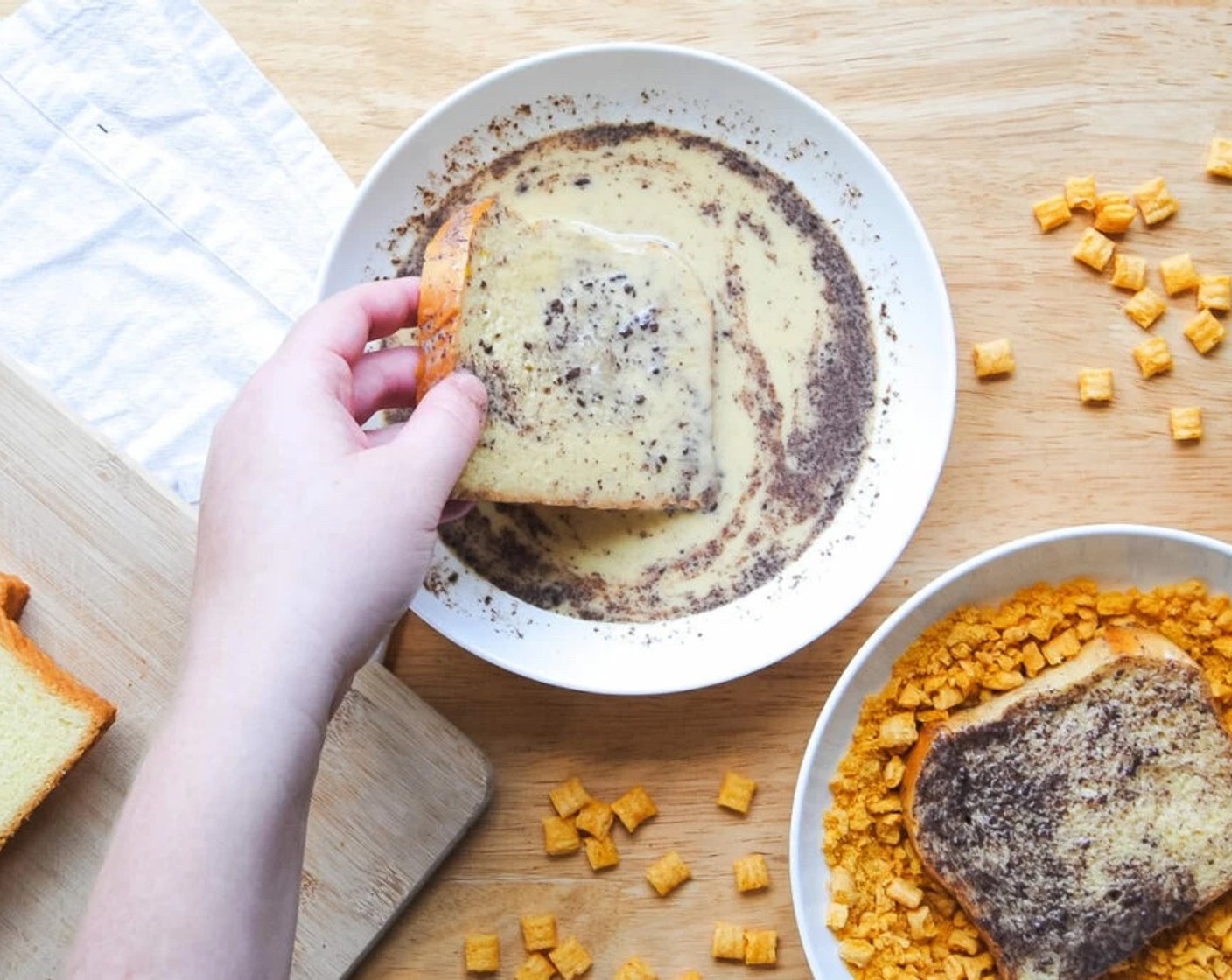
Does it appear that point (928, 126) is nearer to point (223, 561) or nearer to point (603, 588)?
point (603, 588)

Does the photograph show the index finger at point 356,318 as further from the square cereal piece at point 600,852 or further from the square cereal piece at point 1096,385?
the square cereal piece at point 1096,385

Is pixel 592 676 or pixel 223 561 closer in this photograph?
pixel 223 561

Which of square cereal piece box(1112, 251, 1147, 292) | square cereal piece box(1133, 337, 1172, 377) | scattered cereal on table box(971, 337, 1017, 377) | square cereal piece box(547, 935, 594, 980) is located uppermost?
scattered cereal on table box(971, 337, 1017, 377)

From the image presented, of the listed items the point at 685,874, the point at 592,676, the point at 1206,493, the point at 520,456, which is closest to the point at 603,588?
the point at 592,676

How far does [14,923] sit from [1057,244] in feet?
6.20

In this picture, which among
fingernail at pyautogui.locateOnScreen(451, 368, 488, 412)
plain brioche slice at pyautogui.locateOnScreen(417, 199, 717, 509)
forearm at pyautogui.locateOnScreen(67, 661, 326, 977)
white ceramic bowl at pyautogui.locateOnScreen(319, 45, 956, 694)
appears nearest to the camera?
forearm at pyautogui.locateOnScreen(67, 661, 326, 977)

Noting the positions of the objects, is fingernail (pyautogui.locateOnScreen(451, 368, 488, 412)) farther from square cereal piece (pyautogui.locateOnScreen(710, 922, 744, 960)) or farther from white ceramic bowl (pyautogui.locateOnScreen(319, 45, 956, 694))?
square cereal piece (pyautogui.locateOnScreen(710, 922, 744, 960))

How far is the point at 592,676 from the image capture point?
1793 mm

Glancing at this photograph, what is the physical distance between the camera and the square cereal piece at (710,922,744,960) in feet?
6.10

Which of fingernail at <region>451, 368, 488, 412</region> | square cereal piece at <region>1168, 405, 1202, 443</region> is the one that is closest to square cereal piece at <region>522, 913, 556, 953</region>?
fingernail at <region>451, 368, 488, 412</region>

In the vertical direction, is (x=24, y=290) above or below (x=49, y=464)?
above

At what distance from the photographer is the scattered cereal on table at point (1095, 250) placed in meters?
1.91

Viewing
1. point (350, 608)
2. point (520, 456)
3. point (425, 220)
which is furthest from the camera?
point (425, 220)

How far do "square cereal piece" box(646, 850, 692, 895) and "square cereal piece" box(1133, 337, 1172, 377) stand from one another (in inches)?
41.8
